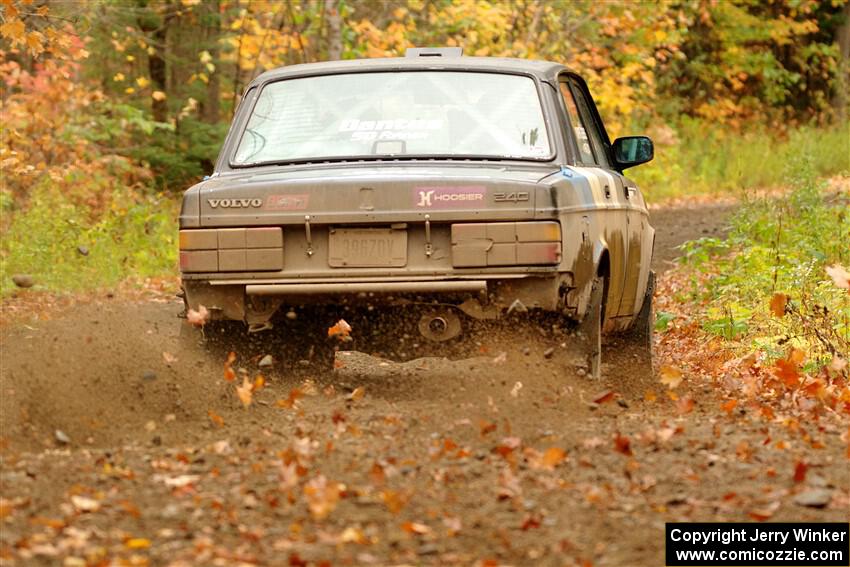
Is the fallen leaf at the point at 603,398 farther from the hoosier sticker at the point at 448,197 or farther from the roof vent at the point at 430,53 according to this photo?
the roof vent at the point at 430,53

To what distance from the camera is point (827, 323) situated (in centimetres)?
849

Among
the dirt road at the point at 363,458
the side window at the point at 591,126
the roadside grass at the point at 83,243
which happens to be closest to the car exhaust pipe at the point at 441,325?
the dirt road at the point at 363,458

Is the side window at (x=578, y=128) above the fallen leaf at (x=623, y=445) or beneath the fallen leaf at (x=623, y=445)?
above

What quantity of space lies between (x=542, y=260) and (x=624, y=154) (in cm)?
226

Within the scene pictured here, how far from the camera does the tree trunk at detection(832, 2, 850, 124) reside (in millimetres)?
32969

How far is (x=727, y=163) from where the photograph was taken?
2591cm

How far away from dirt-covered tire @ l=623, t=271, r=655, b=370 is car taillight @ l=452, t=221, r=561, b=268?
228cm

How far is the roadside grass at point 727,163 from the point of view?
24031mm

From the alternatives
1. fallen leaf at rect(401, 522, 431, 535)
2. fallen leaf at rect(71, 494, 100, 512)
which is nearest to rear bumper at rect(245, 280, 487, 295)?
fallen leaf at rect(71, 494, 100, 512)

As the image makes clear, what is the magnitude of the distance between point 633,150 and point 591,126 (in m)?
0.28

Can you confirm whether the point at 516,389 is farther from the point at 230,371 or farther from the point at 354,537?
the point at 354,537

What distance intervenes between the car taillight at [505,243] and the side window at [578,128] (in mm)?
1124

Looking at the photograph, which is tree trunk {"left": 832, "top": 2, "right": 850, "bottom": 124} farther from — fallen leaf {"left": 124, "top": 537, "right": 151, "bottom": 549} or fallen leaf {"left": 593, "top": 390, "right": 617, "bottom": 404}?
fallen leaf {"left": 124, "top": 537, "right": 151, "bottom": 549}

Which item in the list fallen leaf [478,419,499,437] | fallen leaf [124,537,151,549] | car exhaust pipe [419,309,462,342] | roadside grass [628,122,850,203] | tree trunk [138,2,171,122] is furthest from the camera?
roadside grass [628,122,850,203]
